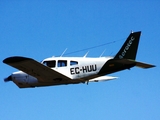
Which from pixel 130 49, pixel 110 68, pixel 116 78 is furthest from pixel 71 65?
pixel 116 78

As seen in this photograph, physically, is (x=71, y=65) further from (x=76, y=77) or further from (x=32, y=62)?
(x=32, y=62)

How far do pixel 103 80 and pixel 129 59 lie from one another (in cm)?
532

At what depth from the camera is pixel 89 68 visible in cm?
2167

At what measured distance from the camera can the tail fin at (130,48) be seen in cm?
2147

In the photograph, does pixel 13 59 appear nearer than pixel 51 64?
Yes

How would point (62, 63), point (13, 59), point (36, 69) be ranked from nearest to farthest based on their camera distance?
point (13, 59) < point (36, 69) < point (62, 63)

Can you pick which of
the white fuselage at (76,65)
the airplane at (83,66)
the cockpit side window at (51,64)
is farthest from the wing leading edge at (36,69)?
the cockpit side window at (51,64)

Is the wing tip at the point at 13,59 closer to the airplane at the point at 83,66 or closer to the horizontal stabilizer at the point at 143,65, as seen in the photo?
the airplane at the point at 83,66

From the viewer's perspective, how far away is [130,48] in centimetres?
2161

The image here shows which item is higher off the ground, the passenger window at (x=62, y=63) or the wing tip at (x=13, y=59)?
the passenger window at (x=62, y=63)

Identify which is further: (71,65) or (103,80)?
(103,80)

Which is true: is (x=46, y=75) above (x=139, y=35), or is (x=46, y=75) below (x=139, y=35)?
below

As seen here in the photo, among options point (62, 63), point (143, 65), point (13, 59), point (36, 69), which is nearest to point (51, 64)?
point (62, 63)

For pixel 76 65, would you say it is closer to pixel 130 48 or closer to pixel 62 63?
pixel 62 63
